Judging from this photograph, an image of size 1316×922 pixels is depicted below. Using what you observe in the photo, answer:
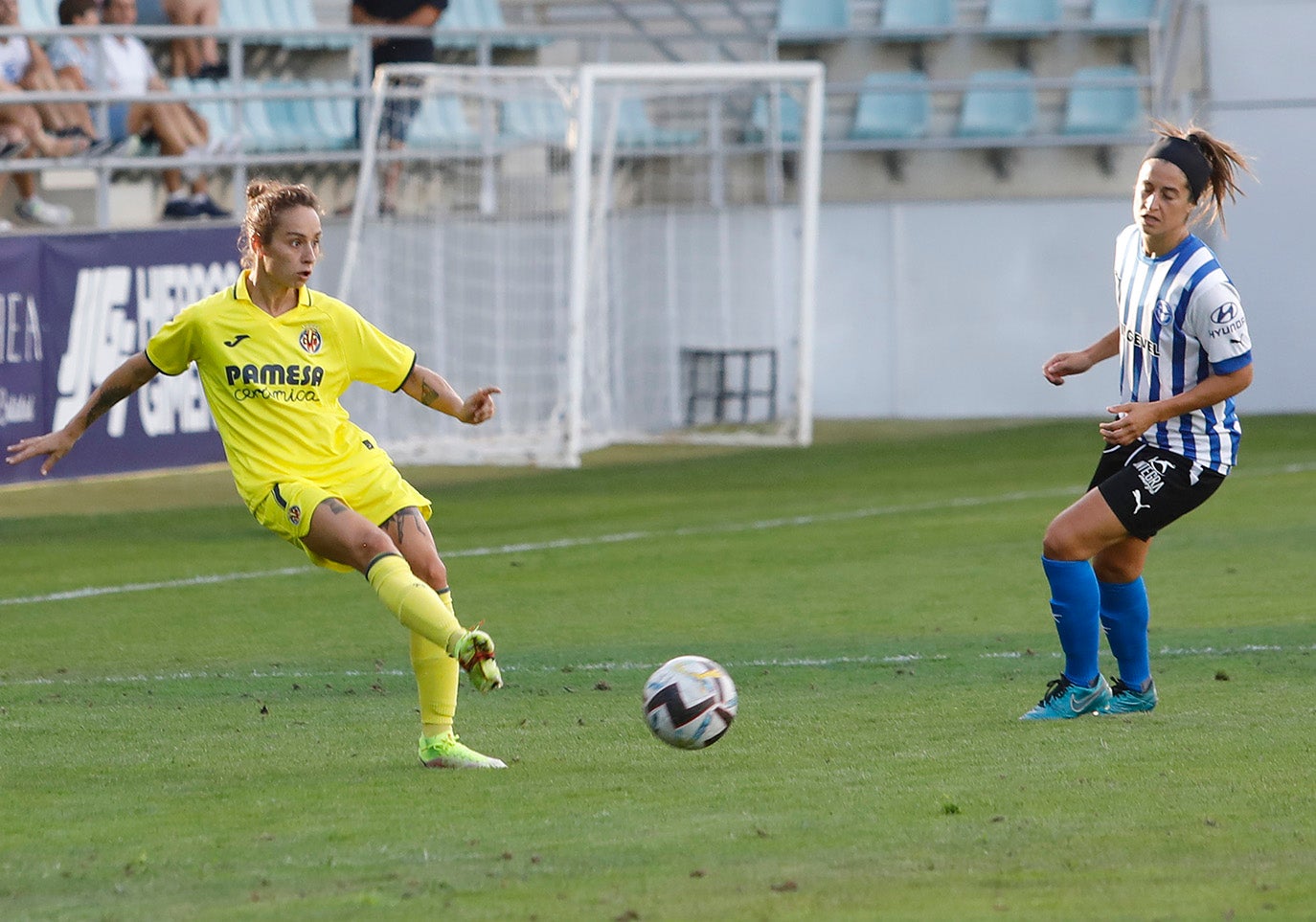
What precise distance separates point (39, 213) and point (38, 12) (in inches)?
116

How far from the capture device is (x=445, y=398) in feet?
20.2

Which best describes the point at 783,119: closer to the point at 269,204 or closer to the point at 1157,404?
the point at 1157,404

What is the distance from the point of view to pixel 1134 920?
4.04 metres

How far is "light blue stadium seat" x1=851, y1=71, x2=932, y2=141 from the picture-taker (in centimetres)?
2362

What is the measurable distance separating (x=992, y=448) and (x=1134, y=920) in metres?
14.1

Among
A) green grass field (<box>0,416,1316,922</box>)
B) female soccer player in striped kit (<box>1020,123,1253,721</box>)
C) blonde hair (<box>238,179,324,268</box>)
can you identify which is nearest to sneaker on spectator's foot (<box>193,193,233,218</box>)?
green grass field (<box>0,416,1316,922</box>)

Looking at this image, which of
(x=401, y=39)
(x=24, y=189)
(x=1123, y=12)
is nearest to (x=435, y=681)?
(x=24, y=189)

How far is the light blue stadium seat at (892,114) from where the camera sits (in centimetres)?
2362

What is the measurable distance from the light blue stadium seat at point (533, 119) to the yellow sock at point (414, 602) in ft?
47.9

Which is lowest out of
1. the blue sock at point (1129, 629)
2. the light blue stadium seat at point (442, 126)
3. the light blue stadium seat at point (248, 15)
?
the blue sock at point (1129, 629)

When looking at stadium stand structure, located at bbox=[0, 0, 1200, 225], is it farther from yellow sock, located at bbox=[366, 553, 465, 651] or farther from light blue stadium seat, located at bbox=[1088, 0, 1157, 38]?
yellow sock, located at bbox=[366, 553, 465, 651]

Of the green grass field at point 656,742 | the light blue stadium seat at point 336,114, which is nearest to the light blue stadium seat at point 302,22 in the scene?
the light blue stadium seat at point 336,114

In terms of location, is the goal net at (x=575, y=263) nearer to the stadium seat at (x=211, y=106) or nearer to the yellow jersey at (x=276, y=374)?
the stadium seat at (x=211, y=106)

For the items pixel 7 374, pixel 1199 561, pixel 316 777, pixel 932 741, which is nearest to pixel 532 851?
pixel 316 777
